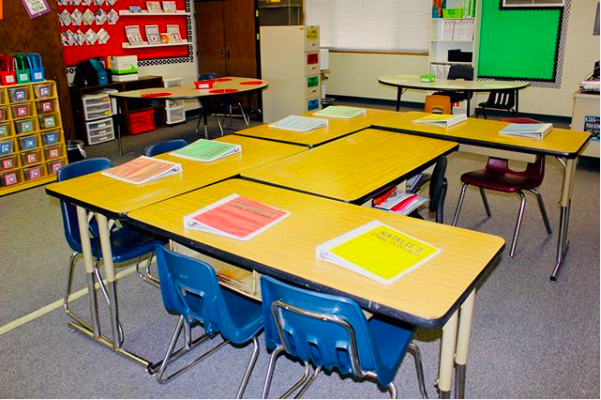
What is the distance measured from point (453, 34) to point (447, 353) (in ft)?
22.6

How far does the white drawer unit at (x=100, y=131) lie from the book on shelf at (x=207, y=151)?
3.89m

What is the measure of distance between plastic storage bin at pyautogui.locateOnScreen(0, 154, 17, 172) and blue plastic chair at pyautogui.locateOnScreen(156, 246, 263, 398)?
344cm

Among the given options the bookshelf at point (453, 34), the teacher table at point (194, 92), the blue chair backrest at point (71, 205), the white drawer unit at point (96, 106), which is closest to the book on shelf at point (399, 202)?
the blue chair backrest at point (71, 205)

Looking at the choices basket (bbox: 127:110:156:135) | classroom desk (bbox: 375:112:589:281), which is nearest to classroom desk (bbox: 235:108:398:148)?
classroom desk (bbox: 375:112:589:281)

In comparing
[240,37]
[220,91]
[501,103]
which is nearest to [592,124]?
[501,103]

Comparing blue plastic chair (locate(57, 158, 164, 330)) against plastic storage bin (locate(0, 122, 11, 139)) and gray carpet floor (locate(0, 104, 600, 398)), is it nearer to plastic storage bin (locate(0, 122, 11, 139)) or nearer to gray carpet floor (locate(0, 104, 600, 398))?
gray carpet floor (locate(0, 104, 600, 398))

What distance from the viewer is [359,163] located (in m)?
2.59

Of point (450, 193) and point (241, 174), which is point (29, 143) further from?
point (450, 193)

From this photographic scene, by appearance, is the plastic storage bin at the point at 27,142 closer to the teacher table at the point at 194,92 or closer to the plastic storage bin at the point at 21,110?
the plastic storage bin at the point at 21,110

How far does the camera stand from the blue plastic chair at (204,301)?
5.66 feet

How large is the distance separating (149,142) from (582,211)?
15.8 feet

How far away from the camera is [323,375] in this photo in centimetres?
228

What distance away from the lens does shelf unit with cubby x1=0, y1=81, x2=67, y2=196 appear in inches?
178

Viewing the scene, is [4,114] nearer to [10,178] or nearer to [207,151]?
[10,178]
